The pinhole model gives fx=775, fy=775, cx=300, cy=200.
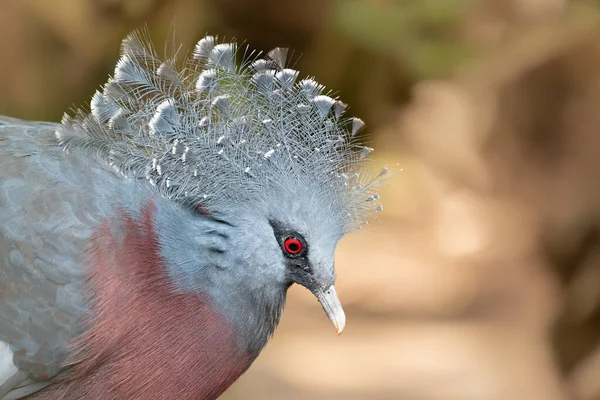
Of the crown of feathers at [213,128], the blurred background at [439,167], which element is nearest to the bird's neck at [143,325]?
the crown of feathers at [213,128]

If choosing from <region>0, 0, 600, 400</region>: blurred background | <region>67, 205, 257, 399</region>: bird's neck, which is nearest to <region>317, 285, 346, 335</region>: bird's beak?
<region>67, 205, 257, 399</region>: bird's neck

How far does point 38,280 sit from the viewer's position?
1.95 meters

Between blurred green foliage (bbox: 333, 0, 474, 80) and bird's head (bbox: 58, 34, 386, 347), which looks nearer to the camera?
bird's head (bbox: 58, 34, 386, 347)

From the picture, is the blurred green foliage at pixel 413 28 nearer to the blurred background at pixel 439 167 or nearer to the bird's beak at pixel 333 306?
the blurred background at pixel 439 167

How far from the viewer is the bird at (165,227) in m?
1.95

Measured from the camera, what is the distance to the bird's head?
2.00 metres

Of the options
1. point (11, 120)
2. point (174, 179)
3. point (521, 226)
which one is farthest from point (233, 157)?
point (521, 226)

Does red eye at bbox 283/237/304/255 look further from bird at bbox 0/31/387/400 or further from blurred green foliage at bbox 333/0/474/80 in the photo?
blurred green foliage at bbox 333/0/474/80

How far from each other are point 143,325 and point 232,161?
479mm

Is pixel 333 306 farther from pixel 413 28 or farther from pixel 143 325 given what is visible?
pixel 413 28

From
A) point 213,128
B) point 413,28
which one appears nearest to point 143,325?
point 213,128

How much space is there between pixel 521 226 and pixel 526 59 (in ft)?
3.93

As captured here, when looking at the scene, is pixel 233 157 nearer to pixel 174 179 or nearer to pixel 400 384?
pixel 174 179

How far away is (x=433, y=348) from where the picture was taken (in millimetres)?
4363
